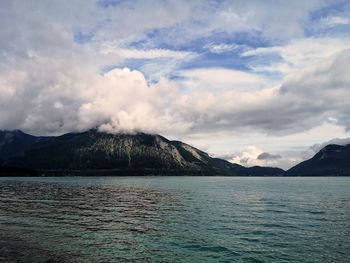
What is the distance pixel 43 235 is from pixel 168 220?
25.7m

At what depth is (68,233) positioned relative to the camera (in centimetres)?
5381

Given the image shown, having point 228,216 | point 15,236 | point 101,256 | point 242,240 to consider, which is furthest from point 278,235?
point 15,236

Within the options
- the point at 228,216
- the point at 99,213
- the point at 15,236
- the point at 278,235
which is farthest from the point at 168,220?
the point at 15,236

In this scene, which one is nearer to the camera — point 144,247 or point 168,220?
point 144,247

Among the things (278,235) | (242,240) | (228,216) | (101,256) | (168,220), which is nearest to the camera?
(101,256)

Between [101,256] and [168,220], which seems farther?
[168,220]

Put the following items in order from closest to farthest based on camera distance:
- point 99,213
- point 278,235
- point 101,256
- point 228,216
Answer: point 101,256 → point 278,235 → point 228,216 → point 99,213

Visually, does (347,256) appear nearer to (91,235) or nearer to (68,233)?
(91,235)

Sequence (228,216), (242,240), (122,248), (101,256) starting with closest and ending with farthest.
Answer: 1. (101,256)
2. (122,248)
3. (242,240)
4. (228,216)

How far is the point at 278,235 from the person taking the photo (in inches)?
2074

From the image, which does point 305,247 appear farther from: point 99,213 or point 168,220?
point 99,213

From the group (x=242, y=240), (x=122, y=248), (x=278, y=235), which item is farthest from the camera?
(x=278, y=235)

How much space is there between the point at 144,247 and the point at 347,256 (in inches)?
1012

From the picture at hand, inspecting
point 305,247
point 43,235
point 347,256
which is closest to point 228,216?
point 305,247
